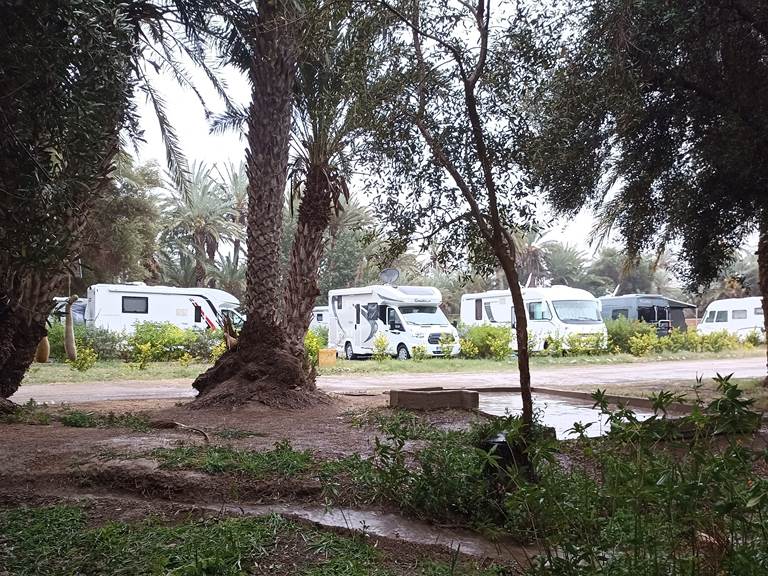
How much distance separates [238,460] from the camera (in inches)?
244

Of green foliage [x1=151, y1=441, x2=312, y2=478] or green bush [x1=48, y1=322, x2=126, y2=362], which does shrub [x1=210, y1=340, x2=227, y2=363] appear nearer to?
green bush [x1=48, y1=322, x2=126, y2=362]

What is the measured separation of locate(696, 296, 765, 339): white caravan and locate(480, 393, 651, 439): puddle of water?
2495 cm

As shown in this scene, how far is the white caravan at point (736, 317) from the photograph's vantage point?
34719mm

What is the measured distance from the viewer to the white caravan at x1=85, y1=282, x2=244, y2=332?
2692 centimetres

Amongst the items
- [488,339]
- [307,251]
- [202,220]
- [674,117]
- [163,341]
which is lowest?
[488,339]

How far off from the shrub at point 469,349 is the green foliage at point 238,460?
19.5 m

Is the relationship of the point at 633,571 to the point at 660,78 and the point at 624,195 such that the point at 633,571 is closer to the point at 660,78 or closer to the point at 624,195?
the point at 660,78

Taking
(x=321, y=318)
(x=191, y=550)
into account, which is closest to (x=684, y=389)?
(x=191, y=550)

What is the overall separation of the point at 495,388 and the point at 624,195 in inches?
175

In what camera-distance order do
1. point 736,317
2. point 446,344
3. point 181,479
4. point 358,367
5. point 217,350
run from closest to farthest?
point 181,479 → point 217,350 → point 358,367 → point 446,344 → point 736,317

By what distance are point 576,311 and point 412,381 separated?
44.5 ft

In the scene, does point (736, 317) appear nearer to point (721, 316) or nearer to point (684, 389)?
point (721, 316)

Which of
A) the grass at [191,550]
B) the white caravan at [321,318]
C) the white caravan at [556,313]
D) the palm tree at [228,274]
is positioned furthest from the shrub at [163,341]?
the palm tree at [228,274]

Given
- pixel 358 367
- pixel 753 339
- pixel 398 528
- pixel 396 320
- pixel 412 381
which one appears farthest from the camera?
pixel 753 339
